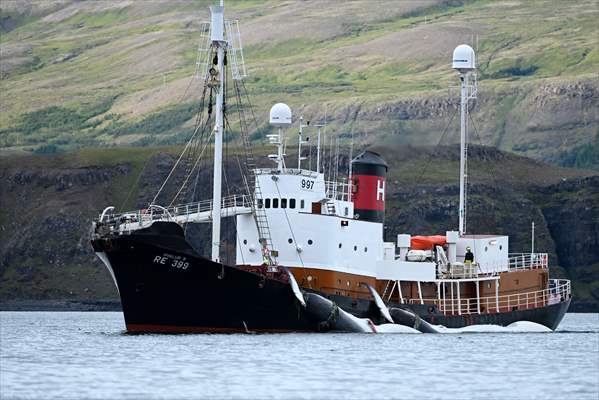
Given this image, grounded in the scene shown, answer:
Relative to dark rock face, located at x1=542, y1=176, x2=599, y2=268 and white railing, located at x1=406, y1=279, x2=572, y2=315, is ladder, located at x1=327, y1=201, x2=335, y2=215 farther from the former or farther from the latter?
dark rock face, located at x1=542, y1=176, x2=599, y2=268

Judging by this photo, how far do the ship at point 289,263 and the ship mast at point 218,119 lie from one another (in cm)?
7

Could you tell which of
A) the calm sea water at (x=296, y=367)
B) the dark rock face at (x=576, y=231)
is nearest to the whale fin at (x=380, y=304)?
the calm sea water at (x=296, y=367)

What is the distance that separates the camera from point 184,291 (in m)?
75.1

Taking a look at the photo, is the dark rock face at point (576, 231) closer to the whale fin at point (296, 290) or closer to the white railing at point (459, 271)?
the white railing at point (459, 271)

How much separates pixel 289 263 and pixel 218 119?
8867 mm

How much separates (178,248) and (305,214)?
26.9 ft

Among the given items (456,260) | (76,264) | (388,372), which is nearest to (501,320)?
(456,260)

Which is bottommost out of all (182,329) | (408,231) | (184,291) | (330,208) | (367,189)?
(182,329)

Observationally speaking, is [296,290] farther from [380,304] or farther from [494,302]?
[494,302]

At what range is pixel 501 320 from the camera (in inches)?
3541

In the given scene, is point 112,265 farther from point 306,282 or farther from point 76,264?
point 76,264

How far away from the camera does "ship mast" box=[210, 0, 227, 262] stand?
7569cm

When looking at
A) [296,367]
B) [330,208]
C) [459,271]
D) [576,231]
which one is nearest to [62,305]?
[576,231]

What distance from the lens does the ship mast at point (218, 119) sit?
75688 millimetres
